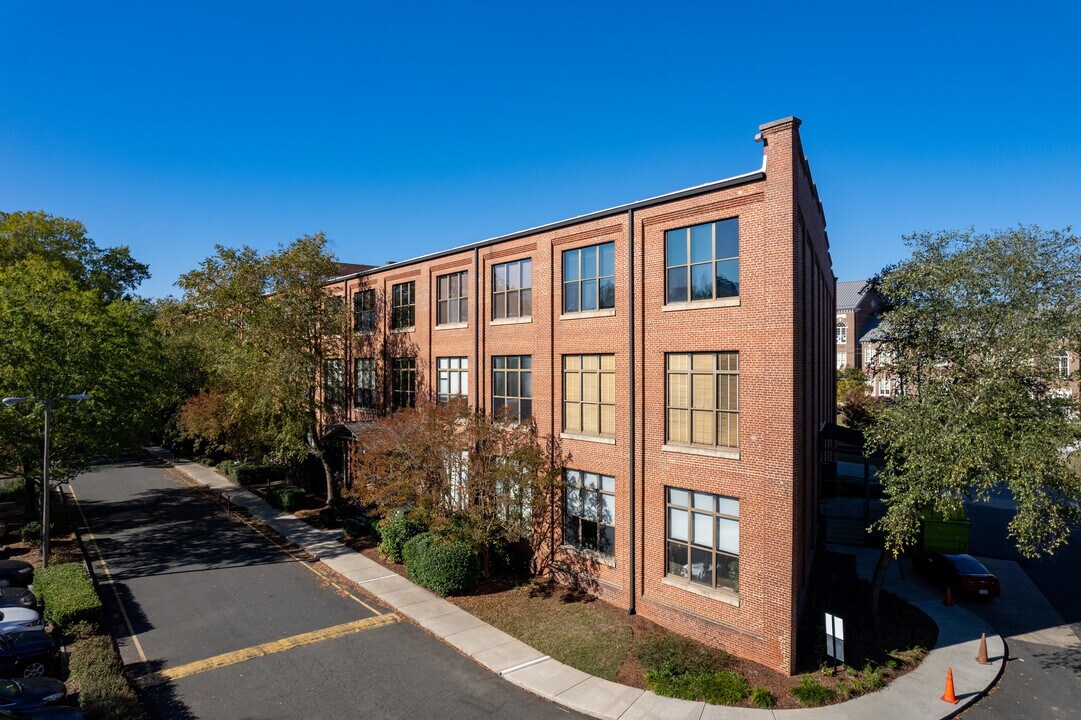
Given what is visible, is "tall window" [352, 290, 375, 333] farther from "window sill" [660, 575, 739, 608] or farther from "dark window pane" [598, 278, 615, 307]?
"window sill" [660, 575, 739, 608]

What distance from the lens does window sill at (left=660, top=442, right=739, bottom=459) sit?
609 inches

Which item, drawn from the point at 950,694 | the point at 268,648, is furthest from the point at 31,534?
the point at 950,694

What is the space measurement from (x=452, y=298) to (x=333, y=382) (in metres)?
10.7

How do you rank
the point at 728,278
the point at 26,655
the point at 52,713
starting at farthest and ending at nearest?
the point at 728,278, the point at 26,655, the point at 52,713

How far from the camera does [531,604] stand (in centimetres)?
1817

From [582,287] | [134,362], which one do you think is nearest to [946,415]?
[582,287]

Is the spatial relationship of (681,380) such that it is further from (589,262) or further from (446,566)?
(446,566)

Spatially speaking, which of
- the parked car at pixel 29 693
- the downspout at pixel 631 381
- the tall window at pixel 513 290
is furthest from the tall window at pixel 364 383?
the parked car at pixel 29 693

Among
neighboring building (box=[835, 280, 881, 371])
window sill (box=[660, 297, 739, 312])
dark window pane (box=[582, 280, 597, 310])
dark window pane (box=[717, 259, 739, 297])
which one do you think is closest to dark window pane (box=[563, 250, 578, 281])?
dark window pane (box=[582, 280, 597, 310])

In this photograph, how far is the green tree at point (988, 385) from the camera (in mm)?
13164

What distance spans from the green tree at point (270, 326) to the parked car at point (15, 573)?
30.3 feet

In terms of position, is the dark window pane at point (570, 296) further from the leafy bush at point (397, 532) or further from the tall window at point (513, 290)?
the leafy bush at point (397, 532)

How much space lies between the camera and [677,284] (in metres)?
16.8

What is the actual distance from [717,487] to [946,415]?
5.63 metres
